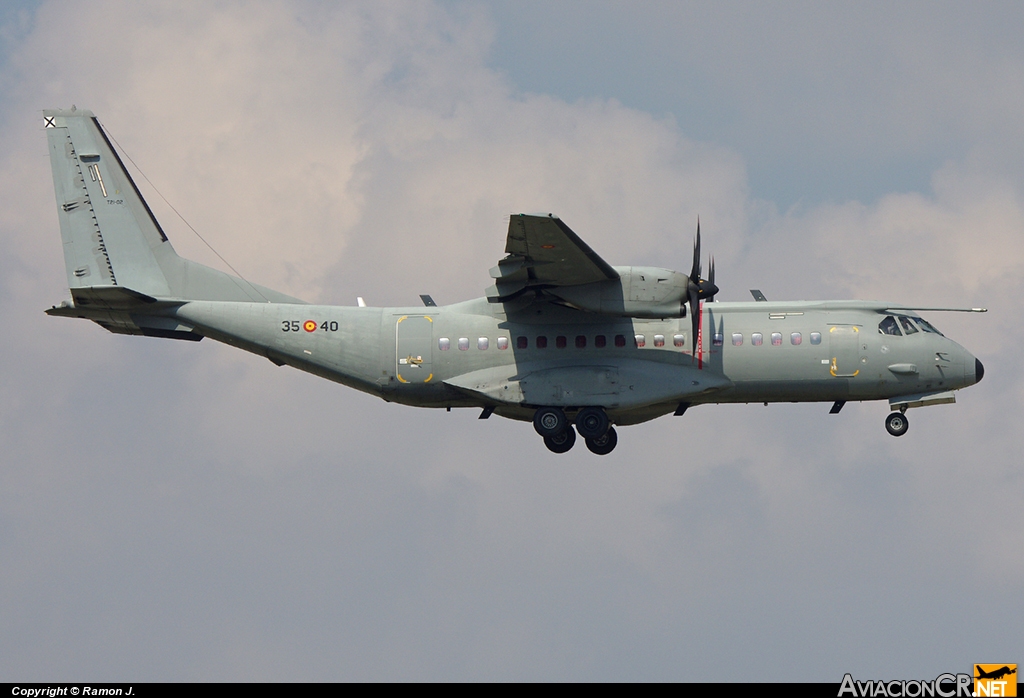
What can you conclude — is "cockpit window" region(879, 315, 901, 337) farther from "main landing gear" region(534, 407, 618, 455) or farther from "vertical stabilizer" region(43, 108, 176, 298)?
"vertical stabilizer" region(43, 108, 176, 298)

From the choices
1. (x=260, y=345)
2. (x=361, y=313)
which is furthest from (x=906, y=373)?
(x=260, y=345)

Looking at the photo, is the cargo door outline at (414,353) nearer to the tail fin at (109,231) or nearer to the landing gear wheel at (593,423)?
the tail fin at (109,231)

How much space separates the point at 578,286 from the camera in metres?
36.8

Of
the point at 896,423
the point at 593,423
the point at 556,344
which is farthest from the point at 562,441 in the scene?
the point at 896,423

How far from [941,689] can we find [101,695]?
1639 centimetres

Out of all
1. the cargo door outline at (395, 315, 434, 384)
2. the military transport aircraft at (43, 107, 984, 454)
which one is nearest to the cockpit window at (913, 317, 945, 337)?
the military transport aircraft at (43, 107, 984, 454)

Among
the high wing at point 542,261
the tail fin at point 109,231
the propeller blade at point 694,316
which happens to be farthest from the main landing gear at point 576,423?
the tail fin at point 109,231

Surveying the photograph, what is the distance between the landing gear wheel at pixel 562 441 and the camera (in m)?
38.8

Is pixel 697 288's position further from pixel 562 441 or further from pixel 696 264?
pixel 562 441

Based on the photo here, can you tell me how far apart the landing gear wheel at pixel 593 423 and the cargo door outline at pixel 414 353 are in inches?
155

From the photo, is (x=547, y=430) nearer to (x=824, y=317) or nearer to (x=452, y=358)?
(x=452, y=358)

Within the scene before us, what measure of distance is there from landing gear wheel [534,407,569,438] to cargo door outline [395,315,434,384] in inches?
116

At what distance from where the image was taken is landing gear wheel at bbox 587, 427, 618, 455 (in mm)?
39438

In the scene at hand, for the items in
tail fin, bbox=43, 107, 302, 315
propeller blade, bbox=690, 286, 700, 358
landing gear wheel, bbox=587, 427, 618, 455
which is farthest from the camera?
tail fin, bbox=43, 107, 302, 315
